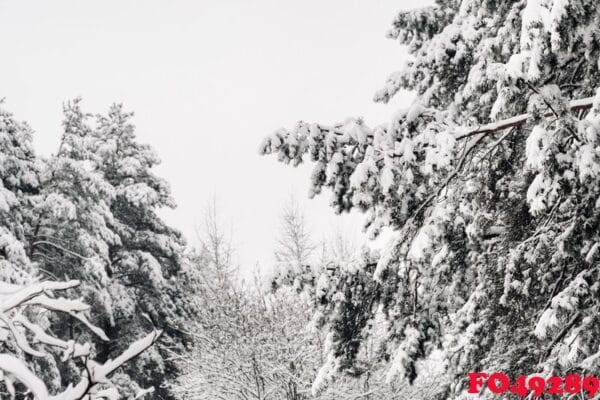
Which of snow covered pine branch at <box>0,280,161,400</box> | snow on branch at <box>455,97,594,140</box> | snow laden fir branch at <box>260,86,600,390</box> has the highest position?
snow on branch at <box>455,97,594,140</box>

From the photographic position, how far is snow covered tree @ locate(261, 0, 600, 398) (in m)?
3.87

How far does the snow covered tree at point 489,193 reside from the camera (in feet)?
12.7

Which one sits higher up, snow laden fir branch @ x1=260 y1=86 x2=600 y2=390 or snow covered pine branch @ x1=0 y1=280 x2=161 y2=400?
snow laden fir branch @ x1=260 y1=86 x2=600 y2=390

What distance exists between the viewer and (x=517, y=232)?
18.6 feet

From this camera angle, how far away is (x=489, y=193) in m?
5.59

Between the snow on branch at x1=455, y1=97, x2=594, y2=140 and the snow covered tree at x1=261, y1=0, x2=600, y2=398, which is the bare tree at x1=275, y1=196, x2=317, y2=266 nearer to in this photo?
the snow covered tree at x1=261, y1=0, x2=600, y2=398

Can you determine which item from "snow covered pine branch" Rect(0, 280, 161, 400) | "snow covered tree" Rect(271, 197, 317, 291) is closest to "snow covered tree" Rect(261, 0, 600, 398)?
"snow covered pine branch" Rect(0, 280, 161, 400)

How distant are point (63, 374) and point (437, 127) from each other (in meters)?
Result: 14.8

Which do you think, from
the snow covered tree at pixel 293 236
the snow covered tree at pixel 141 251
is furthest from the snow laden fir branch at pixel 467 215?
the snow covered tree at pixel 293 236

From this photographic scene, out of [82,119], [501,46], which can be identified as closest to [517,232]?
[501,46]

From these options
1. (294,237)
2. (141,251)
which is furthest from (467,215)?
(294,237)

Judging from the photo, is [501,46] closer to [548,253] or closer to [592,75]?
[592,75]

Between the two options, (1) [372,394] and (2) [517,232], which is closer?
(2) [517,232]

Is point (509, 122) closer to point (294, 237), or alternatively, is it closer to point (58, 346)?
point (58, 346)
